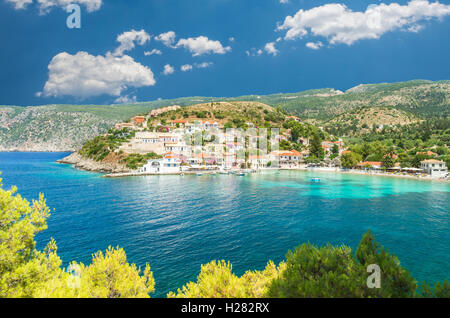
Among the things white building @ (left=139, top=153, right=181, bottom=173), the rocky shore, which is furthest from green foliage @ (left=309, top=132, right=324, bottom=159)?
the rocky shore

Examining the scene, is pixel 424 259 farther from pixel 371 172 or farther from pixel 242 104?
pixel 242 104

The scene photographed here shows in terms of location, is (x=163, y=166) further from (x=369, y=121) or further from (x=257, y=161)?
(x=369, y=121)

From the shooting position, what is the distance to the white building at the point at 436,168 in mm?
56469

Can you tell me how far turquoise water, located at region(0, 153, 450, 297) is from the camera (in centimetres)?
1698

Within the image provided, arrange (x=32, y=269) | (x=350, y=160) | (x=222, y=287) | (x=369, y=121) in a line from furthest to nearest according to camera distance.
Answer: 1. (x=369, y=121)
2. (x=350, y=160)
3. (x=222, y=287)
4. (x=32, y=269)

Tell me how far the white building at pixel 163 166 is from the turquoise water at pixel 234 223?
834 inches

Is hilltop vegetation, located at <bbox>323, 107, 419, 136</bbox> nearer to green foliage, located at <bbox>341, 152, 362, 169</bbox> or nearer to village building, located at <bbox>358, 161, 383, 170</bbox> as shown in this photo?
green foliage, located at <bbox>341, 152, 362, 169</bbox>

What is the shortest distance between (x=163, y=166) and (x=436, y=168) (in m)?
69.6

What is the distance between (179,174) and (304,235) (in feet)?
151

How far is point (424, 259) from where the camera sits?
16828 millimetres

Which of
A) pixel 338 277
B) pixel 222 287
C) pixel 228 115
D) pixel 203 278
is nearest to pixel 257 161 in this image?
pixel 228 115

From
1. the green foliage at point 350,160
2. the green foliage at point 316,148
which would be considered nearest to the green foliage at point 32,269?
the green foliage at point 350,160

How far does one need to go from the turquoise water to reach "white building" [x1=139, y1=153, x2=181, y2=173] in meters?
21.2

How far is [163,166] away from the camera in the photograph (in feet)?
212
